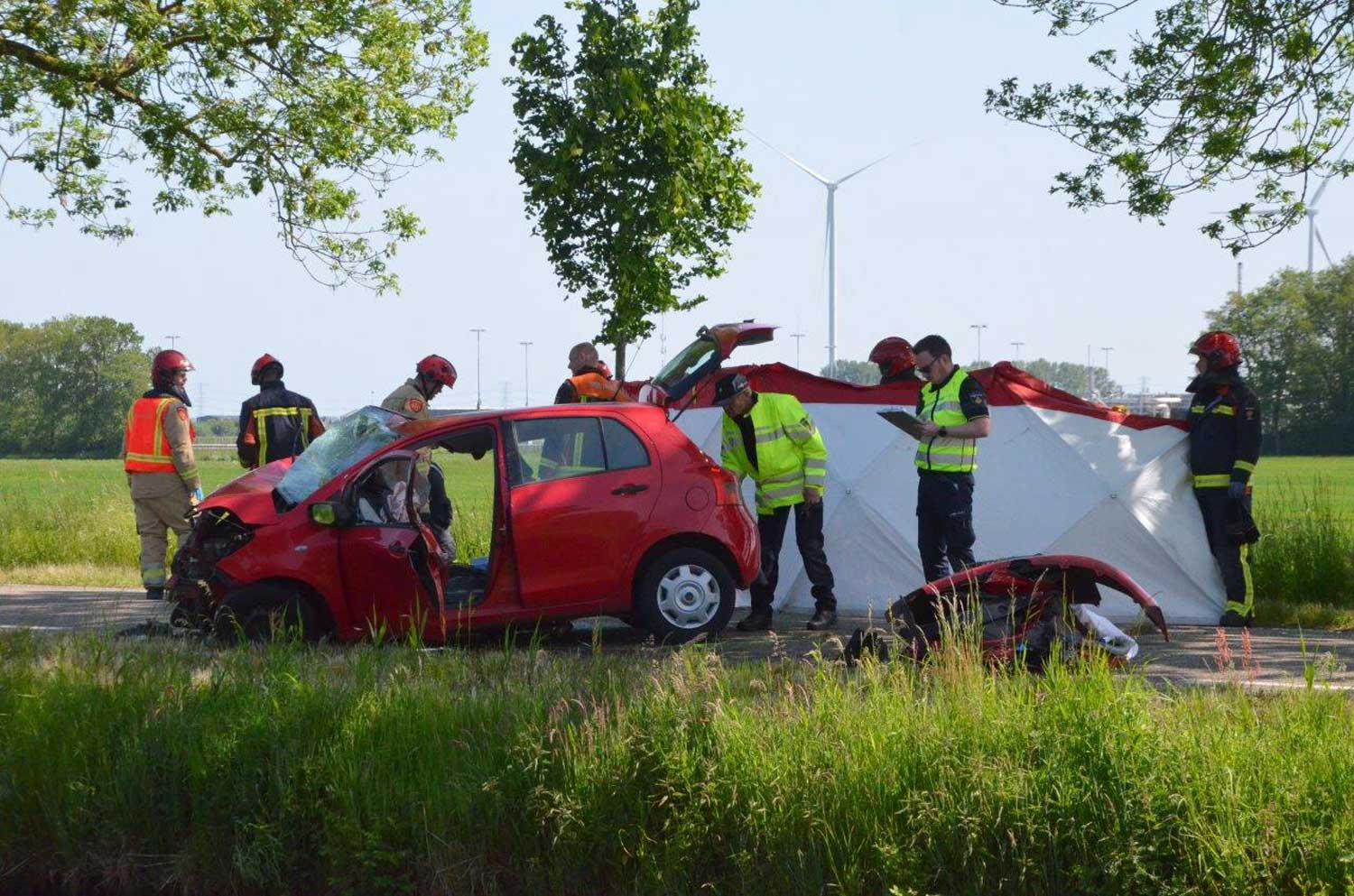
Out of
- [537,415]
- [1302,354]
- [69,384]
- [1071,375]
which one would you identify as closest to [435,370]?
[537,415]

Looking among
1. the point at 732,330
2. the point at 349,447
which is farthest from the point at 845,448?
the point at 349,447

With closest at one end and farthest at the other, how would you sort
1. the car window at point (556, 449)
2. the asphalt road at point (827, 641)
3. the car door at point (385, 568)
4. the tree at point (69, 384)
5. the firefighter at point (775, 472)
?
the asphalt road at point (827, 641) → the car door at point (385, 568) → the car window at point (556, 449) → the firefighter at point (775, 472) → the tree at point (69, 384)

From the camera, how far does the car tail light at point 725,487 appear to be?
11.2 m

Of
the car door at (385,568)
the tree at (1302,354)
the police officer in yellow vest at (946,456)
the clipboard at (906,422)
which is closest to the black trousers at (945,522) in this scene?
the police officer in yellow vest at (946,456)

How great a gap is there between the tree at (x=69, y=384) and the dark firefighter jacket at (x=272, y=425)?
83.4 m

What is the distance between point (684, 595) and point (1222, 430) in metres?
4.42

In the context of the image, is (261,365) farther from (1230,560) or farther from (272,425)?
(1230,560)

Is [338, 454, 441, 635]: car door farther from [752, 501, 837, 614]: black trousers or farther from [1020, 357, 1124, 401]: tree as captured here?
[1020, 357, 1124, 401]: tree

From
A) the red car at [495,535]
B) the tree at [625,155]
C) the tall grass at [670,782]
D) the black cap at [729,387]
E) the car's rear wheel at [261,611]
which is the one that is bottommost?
the tall grass at [670,782]

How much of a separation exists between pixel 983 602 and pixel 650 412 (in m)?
3.04

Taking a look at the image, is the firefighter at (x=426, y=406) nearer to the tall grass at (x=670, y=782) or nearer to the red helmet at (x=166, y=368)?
the red helmet at (x=166, y=368)

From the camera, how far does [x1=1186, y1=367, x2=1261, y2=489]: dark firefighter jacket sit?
39.7 feet

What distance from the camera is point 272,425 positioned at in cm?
1405

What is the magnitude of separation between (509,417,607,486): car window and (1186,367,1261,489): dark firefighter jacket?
4.71 metres
